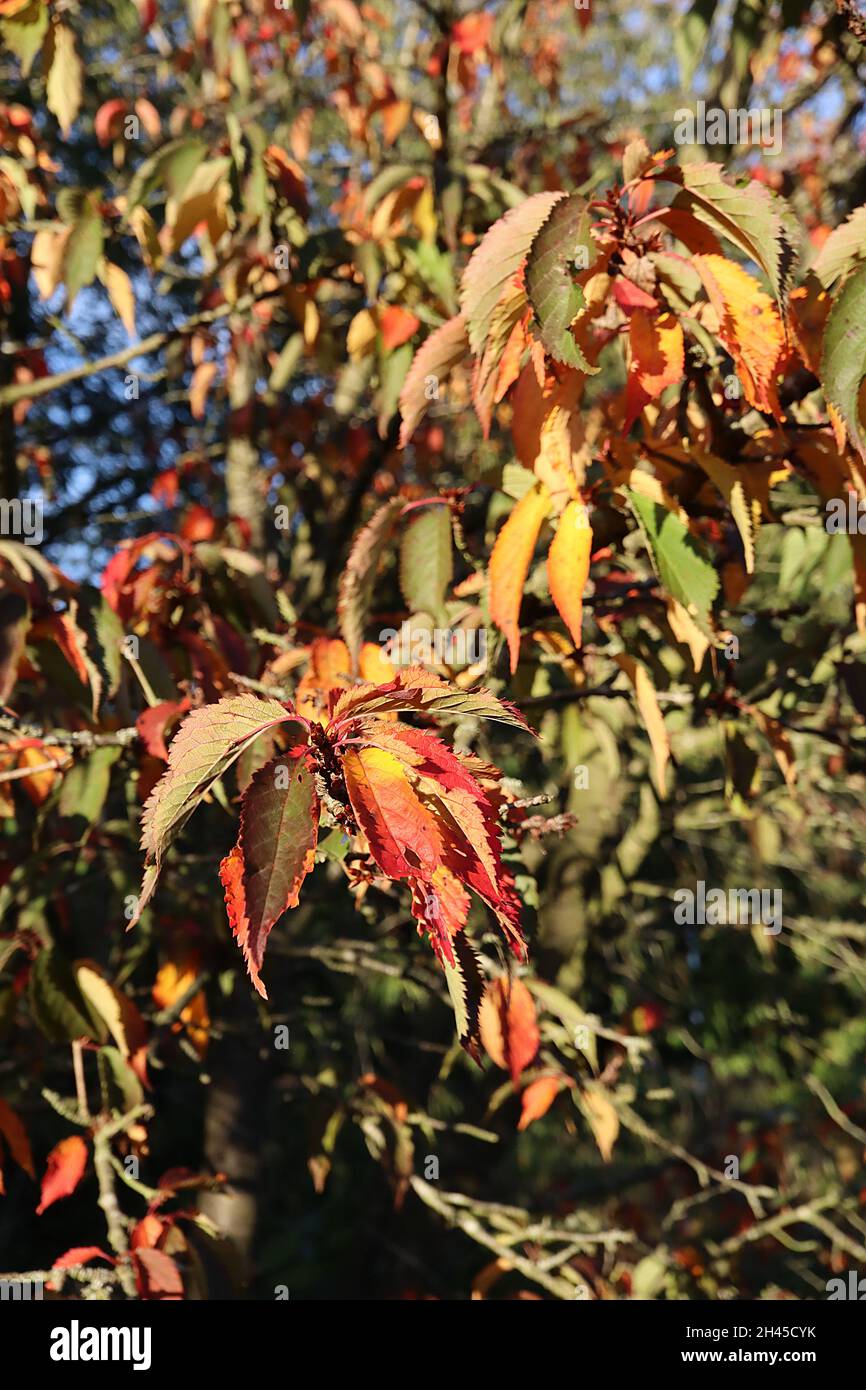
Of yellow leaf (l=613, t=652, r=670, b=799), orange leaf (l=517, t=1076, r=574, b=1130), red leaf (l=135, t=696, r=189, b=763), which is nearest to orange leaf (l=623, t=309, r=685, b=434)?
yellow leaf (l=613, t=652, r=670, b=799)

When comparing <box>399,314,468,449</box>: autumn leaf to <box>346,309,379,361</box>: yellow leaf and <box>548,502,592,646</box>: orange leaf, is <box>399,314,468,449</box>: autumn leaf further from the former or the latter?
<box>346,309,379,361</box>: yellow leaf

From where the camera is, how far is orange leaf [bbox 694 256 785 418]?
1.15 metres

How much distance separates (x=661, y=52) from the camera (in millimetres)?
7887

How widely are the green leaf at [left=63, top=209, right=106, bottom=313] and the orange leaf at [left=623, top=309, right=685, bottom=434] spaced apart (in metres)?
1.35

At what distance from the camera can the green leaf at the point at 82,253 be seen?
2.15 metres

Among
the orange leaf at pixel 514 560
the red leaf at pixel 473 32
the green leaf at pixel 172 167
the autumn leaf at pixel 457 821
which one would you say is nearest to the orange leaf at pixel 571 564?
the orange leaf at pixel 514 560

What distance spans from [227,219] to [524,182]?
140cm

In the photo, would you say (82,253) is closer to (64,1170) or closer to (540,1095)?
(64,1170)

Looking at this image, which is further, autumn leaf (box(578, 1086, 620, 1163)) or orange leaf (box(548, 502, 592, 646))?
autumn leaf (box(578, 1086, 620, 1163))

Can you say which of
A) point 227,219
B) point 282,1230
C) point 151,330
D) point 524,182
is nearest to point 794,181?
point 524,182

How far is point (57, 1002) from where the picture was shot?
5.19ft

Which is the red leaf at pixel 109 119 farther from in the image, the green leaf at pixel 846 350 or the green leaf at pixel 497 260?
the green leaf at pixel 846 350

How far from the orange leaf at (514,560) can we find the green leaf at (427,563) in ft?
0.81

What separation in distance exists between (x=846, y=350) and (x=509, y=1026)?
1.10 m
